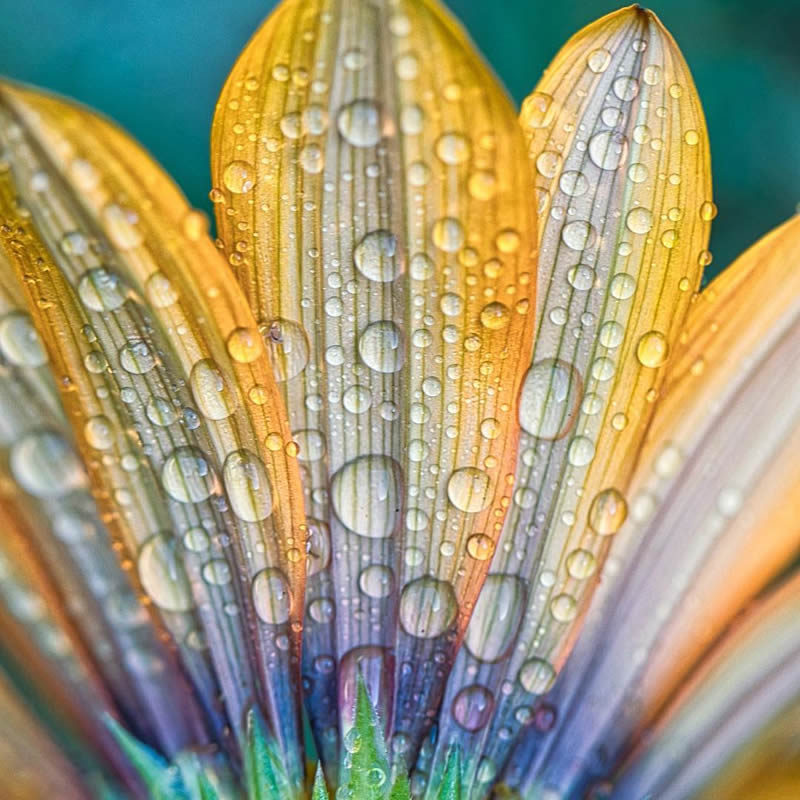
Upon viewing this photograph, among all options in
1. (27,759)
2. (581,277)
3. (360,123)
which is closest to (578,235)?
(581,277)

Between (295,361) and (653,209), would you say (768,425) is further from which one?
(295,361)

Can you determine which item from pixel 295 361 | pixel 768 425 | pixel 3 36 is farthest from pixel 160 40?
pixel 768 425

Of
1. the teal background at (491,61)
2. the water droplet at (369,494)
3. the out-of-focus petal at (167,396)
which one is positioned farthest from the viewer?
the teal background at (491,61)

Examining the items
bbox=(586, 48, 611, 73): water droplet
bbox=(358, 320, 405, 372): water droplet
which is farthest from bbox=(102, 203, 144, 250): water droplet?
bbox=(586, 48, 611, 73): water droplet

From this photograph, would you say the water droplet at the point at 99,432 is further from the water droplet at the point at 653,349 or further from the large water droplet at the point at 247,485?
the water droplet at the point at 653,349

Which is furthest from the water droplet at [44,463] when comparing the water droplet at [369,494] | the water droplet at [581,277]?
the water droplet at [581,277]

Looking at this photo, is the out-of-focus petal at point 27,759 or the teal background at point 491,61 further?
the teal background at point 491,61
